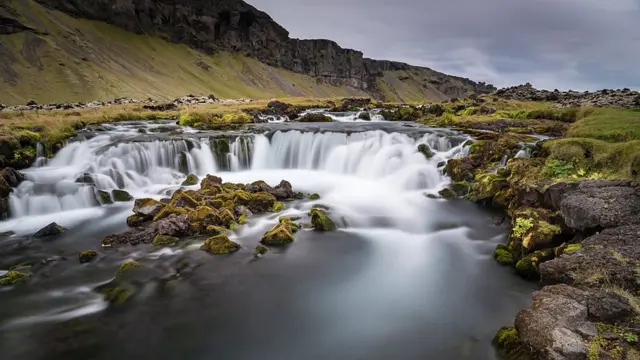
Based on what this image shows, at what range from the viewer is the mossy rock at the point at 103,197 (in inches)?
645

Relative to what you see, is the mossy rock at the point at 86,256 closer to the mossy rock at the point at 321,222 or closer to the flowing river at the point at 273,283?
the flowing river at the point at 273,283

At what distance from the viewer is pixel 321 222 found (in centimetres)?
1374

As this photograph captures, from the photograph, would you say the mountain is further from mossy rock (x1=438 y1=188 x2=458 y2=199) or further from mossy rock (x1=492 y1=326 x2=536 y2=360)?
mossy rock (x1=492 y1=326 x2=536 y2=360)

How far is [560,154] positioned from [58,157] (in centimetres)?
2357

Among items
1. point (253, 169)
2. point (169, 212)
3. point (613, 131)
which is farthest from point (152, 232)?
point (613, 131)

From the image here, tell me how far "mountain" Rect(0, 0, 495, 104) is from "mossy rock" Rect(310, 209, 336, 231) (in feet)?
191

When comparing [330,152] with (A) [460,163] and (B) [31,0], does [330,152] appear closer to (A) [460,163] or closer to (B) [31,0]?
(A) [460,163]

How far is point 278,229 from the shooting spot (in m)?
12.8

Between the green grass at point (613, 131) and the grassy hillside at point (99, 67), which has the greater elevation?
the grassy hillside at point (99, 67)

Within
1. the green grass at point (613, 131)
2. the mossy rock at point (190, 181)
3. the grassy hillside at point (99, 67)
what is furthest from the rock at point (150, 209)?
the grassy hillside at point (99, 67)

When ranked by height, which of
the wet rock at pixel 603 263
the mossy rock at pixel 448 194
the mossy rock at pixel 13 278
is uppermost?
the wet rock at pixel 603 263

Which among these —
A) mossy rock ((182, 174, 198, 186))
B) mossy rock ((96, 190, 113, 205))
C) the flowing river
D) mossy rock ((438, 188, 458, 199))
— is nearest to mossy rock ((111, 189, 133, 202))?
mossy rock ((96, 190, 113, 205))

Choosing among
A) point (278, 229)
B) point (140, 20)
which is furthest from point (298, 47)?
point (278, 229)

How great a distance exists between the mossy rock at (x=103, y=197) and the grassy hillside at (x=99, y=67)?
49170 millimetres
